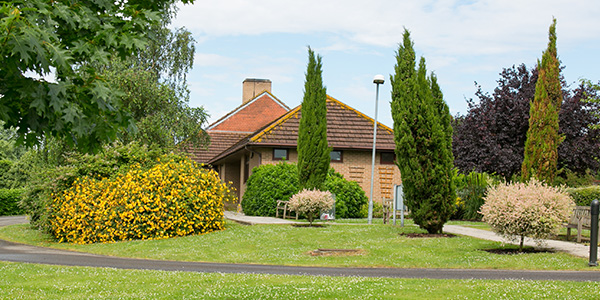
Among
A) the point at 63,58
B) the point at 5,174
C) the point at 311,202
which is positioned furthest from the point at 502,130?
the point at 5,174

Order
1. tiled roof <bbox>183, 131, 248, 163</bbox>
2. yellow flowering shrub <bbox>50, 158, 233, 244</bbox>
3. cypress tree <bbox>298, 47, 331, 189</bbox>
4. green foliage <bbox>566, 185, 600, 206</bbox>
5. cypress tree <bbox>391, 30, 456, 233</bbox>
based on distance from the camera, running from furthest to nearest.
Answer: tiled roof <bbox>183, 131, 248, 163</bbox>
cypress tree <bbox>298, 47, 331, 189</bbox>
green foliage <bbox>566, 185, 600, 206</bbox>
yellow flowering shrub <bbox>50, 158, 233, 244</bbox>
cypress tree <bbox>391, 30, 456, 233</bbox>

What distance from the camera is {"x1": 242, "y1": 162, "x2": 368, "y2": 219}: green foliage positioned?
96.8 feet

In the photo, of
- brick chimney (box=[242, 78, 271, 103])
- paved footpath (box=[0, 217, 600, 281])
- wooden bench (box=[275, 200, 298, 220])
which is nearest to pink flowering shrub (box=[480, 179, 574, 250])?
paved footpath (box=[0, 217, 600, 281])

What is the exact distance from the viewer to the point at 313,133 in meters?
26.8

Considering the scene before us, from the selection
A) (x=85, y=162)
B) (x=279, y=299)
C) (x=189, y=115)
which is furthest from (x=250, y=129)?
(x=279, y=299)

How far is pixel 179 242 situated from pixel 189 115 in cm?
1589

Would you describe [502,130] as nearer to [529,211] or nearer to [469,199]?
[469,199]

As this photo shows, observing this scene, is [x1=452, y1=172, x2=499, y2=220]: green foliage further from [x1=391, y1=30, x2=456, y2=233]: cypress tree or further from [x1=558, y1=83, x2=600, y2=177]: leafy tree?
[x1=391, y1=30, x2=456, y2=233]: cypress tree

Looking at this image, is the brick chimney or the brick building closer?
the brick building

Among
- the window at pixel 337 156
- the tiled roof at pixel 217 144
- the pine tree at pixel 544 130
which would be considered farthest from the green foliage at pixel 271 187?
the tiled roof at pixel 217 144

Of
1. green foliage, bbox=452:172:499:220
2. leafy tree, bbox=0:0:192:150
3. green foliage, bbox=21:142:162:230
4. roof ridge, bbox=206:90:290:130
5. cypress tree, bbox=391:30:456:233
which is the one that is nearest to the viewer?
leafy tree, bbox=0:0:192:150

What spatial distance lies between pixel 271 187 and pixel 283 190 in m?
0.59

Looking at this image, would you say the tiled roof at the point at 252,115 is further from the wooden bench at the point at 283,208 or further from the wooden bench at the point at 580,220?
the wooden bench at the point at 580,220

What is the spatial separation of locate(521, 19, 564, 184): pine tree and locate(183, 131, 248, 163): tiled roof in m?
27.4
